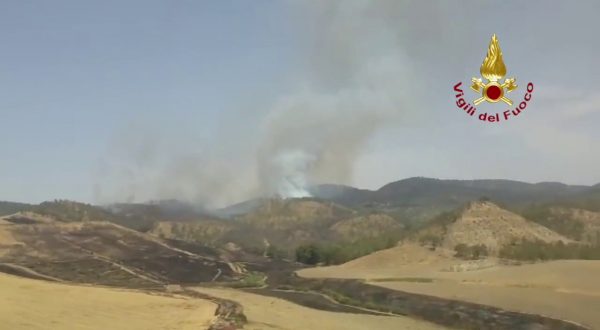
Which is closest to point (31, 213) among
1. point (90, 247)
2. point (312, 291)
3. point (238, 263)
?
point (90, 247)

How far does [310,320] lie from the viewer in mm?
50188

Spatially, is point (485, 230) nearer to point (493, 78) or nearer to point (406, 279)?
point (406, 279)

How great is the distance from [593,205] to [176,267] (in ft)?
310

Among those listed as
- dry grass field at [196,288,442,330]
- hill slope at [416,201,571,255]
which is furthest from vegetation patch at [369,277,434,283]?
dry grass field at [196,288,442,330]

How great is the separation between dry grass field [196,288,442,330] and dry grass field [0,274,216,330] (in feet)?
12.9

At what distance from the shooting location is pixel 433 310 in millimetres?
59531

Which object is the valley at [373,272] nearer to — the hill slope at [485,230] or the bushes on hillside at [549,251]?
the bushes on hillside at [549,251]

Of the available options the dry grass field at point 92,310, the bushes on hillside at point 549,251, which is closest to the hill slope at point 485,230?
the bushes on hillside at point 549,251

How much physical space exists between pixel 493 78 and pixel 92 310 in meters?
33.3

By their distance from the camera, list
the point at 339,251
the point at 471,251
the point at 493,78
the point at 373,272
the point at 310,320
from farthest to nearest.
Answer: the point at 339,251 < the point at 471,251 < the point at 373,272 < the point at 310,320 < the point at 493,78

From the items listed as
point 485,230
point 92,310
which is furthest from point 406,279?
point 92,310

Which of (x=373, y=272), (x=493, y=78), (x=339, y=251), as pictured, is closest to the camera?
(x=493, y=78)

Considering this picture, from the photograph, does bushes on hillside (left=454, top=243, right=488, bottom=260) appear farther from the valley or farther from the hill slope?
the hill slope

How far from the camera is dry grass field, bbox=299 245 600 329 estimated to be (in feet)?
190
